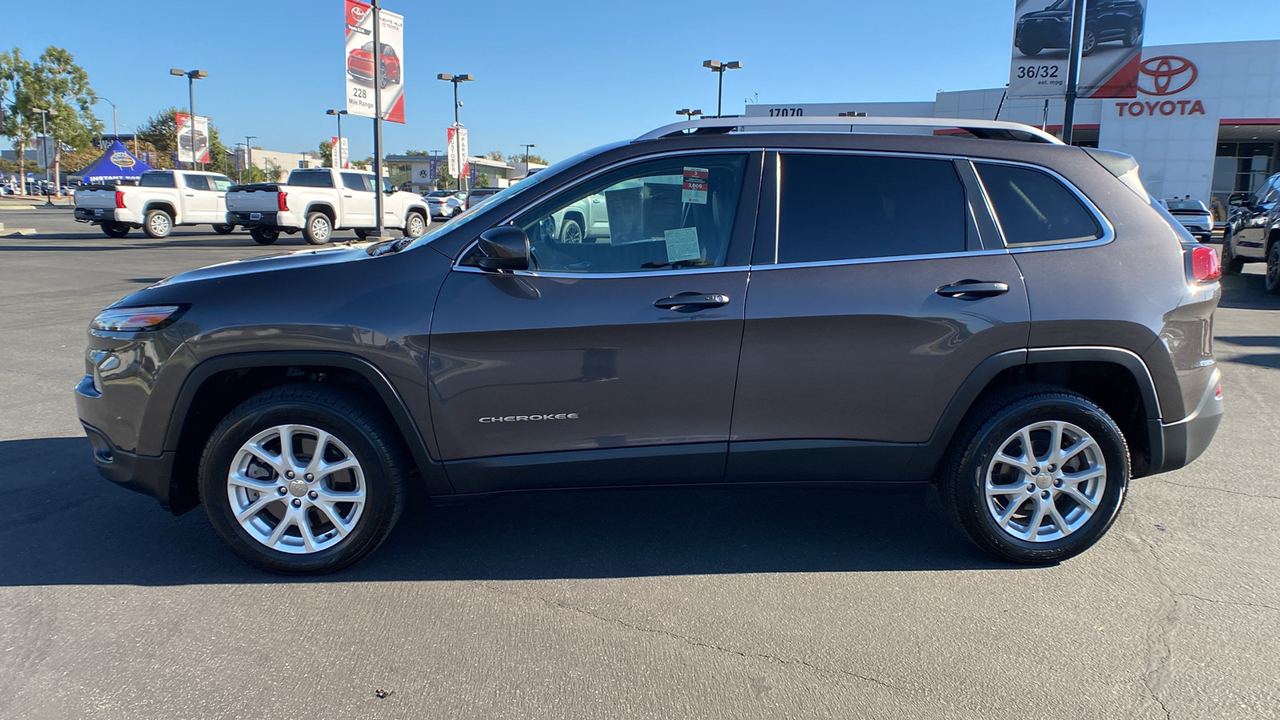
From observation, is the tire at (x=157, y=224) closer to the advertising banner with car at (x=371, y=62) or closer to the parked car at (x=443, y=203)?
the advertising banner with car at (x=371, y=62)

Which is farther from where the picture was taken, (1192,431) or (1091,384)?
(1091,384)

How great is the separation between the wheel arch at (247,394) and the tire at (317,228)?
19.2 meters

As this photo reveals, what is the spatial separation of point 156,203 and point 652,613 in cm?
2518

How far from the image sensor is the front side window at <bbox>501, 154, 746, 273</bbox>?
351 centimetres

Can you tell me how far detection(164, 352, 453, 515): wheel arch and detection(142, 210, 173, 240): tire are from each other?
23.6 meters

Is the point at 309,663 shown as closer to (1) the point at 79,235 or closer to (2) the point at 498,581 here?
(2) the point at 498,581

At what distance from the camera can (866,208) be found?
11.8ft

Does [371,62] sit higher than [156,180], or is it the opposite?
[371,62]

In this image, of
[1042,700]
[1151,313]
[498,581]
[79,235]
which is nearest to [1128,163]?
[1151,313]

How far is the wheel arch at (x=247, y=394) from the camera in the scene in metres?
3.38

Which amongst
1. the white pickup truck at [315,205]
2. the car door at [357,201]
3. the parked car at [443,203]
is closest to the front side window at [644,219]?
the white pickup truck at [315,205]

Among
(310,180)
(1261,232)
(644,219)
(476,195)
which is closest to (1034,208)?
(644,219)

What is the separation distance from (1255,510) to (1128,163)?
6.30ft

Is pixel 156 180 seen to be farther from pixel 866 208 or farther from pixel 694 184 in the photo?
Answer: pixel 866 208
